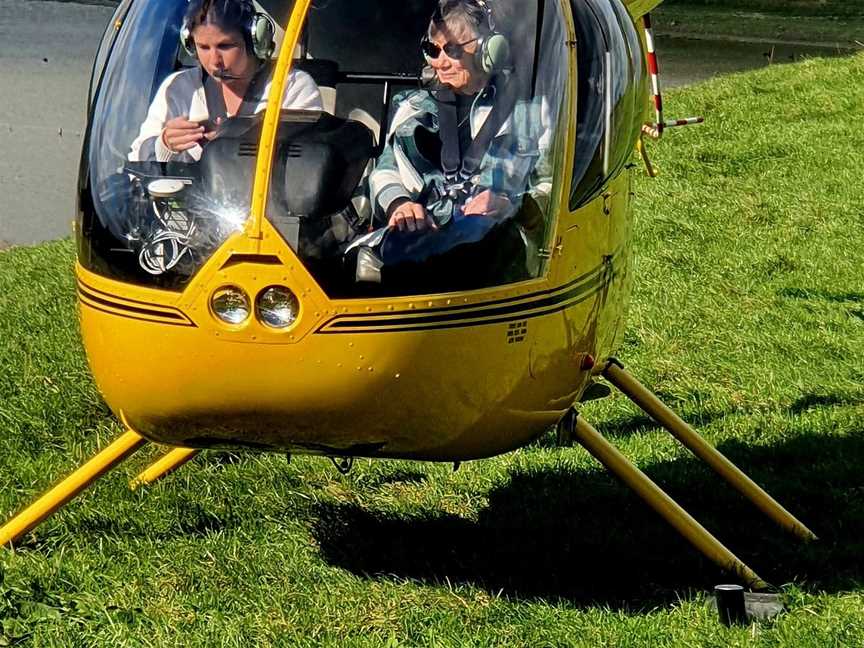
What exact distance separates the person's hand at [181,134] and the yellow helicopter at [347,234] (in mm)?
12

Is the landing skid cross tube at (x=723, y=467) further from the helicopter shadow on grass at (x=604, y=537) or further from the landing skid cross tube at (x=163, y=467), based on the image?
the landing skid cross tube at (x=163, y=467)

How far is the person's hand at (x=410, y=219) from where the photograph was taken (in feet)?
11.6

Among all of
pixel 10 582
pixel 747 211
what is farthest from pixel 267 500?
pixel 747 211

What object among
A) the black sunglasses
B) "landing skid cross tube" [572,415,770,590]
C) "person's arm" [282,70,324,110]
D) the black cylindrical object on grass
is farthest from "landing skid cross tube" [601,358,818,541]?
"person's arm" [282,70,324,110]

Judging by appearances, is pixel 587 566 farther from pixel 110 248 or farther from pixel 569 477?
Result: pixel 110 248

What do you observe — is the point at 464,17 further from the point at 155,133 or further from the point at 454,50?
the point at 155,133

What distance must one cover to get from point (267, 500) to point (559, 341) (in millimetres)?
2149

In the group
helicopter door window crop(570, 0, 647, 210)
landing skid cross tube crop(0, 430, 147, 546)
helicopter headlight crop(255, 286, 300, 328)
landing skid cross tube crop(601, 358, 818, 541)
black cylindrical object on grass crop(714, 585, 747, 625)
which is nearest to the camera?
helicopter headlight crop(255, 286, 300, 328)

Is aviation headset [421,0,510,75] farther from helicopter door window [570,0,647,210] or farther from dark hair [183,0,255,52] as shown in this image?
dark hair [183,0,255,52]

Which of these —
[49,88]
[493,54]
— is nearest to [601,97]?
[493,54]

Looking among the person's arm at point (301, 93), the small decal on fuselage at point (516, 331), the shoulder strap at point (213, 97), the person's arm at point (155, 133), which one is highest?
the person's arm at point (301, 93)

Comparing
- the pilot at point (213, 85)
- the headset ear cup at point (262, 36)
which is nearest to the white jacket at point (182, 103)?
the pilot at point (213, 85)

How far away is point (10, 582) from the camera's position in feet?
15.9

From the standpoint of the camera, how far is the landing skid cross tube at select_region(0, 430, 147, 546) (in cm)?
476
